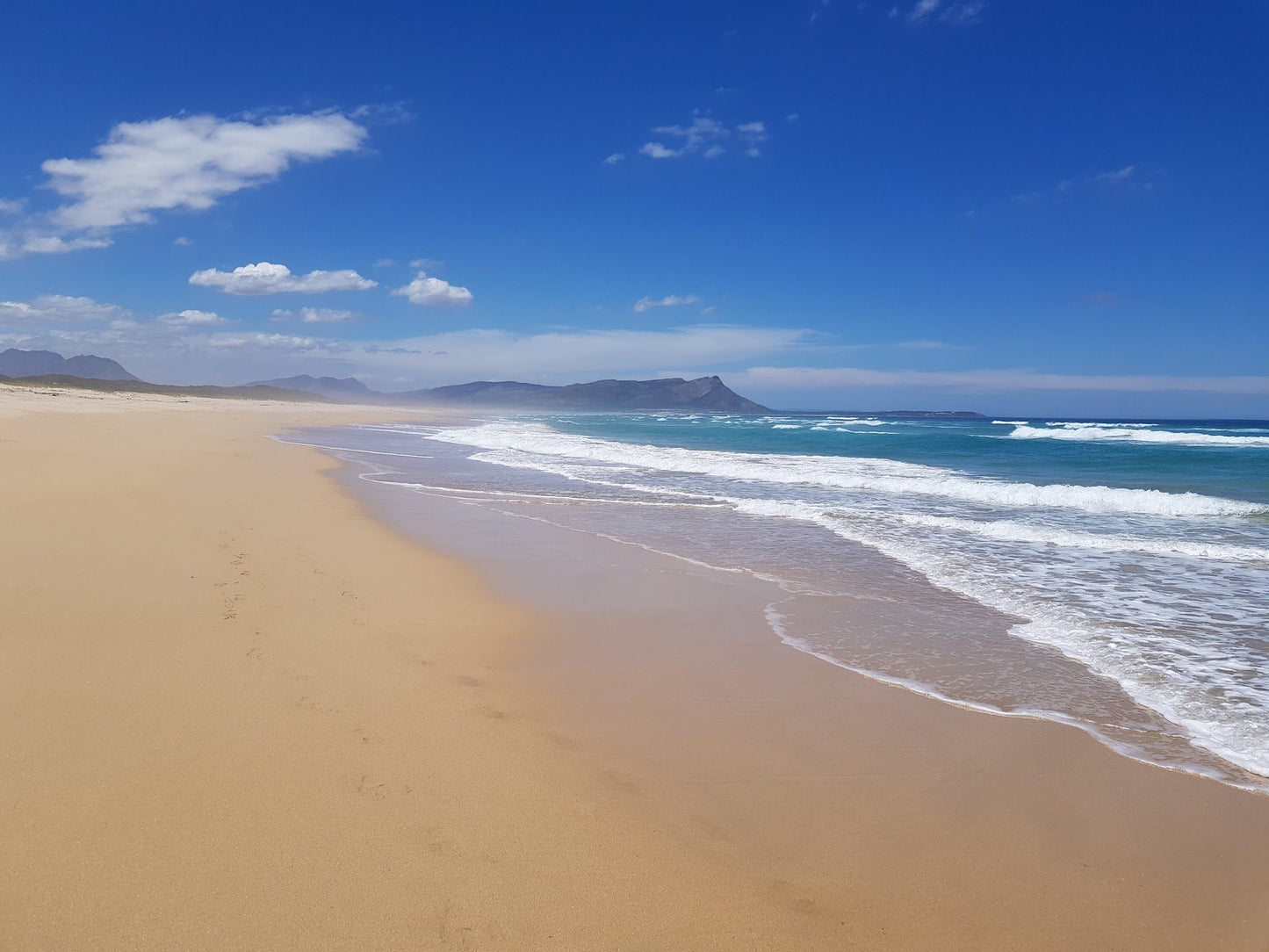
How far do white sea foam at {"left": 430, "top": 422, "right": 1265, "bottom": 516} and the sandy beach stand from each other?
11.0 m

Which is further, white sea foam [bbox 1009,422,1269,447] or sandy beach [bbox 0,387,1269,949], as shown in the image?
white sea foam [bbox 1009,422,1269,447]

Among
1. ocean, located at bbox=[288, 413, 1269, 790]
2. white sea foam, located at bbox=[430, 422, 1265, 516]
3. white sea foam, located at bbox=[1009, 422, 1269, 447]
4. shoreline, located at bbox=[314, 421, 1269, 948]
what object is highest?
white sea foam, located at bbox=[1009, 422, 1269, 447]

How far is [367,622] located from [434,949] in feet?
11.7

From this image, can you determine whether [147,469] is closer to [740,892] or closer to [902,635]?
[902,635]

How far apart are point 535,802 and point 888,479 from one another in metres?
15.5

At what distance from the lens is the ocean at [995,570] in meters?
4.50

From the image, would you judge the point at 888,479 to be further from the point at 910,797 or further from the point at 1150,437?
the point at 1150,437

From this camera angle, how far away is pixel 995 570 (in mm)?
7953

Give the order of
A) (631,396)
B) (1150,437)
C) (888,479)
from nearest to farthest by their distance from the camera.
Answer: (888,479) → (1150,437) → (631,396)

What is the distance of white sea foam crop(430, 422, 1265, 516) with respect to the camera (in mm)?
13492

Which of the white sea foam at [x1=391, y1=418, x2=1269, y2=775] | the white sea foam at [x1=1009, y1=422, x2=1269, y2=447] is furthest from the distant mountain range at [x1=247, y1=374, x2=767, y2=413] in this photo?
the white sea foam at [x1=391, y1=418, x2=1269, y2=775]

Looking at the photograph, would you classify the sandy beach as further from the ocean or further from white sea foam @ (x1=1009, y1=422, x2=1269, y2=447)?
white sea foam @ (x1=1009, y1=422, x2=1269, y2=447)

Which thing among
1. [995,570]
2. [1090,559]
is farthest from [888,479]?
[995,570]

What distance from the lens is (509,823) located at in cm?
292
